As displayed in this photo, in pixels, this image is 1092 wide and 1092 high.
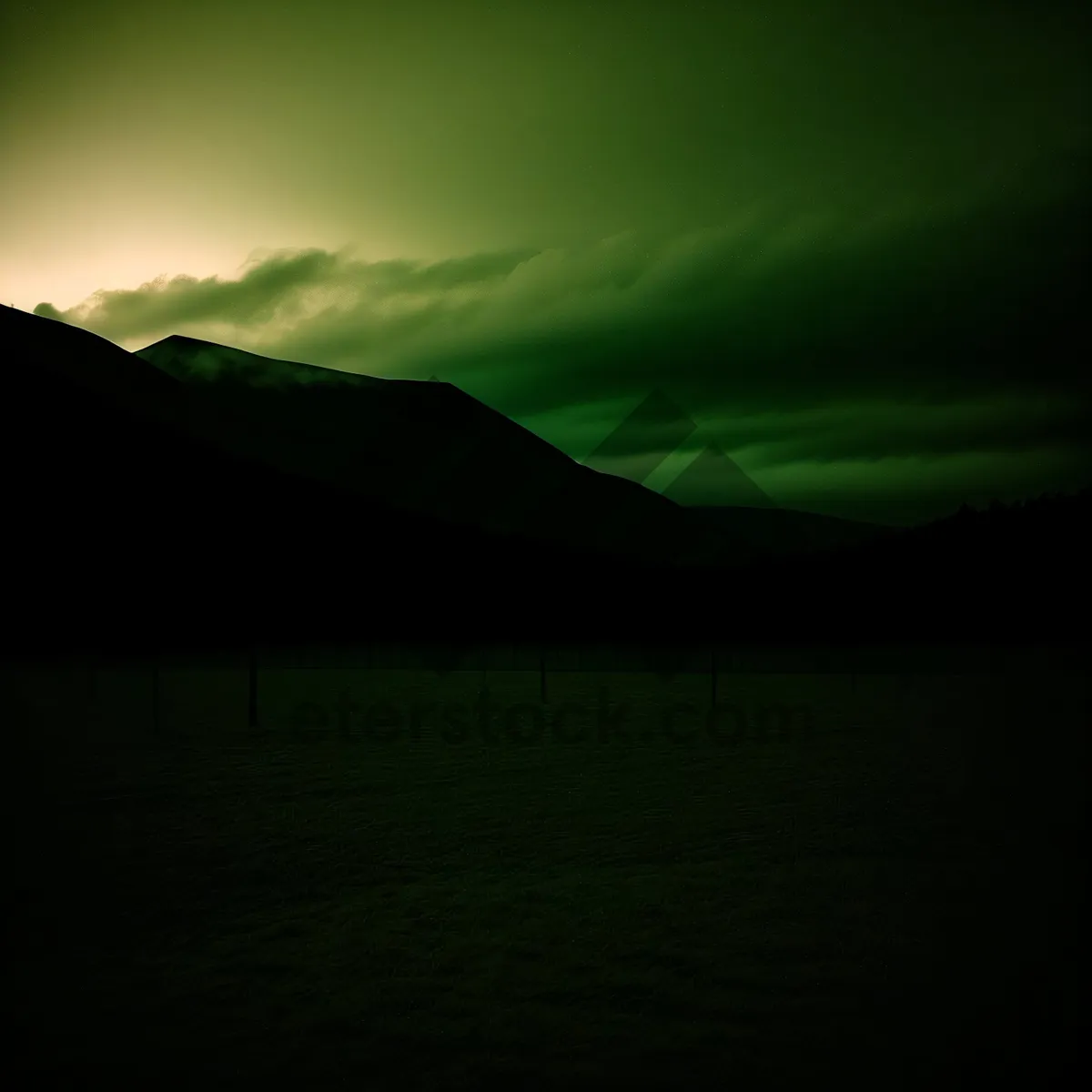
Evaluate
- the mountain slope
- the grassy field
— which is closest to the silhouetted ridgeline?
the mountain slope

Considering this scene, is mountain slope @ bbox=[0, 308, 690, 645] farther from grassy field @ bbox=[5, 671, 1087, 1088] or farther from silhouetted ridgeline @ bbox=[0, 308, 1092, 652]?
grassy field @ bbox=[5, 671, 1087, 1088]

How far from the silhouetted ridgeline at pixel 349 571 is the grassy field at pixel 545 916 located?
10.0 metres

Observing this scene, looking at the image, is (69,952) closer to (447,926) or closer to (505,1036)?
(447,926)

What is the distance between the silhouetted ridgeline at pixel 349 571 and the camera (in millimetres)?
26922

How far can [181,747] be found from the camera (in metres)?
18.4

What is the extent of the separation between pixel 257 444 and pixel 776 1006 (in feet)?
652

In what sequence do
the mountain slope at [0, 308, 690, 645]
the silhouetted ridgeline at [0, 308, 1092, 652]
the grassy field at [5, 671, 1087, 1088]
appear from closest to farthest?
the grassy field at [5, 671, 1087, 1088] < the mountain slope at [0, 308, 690, 645] < the silhouetted ridgeline at [0, 308, 1092, 652]

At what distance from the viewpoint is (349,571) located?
33281 millimetres

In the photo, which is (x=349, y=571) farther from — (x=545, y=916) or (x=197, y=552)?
(x=545, y=916)

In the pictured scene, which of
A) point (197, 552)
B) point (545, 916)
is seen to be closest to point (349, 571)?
point (197, 552)

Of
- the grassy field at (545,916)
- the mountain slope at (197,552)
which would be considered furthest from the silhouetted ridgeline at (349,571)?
the grassy field at (545,916)

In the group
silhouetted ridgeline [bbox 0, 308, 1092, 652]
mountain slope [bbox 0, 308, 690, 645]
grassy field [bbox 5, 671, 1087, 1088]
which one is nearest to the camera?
grassy field [bbox 5, 671, 1087, 1088]

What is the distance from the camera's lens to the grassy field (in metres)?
5.40

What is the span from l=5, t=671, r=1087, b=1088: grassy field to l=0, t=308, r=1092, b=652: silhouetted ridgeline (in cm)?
1003
